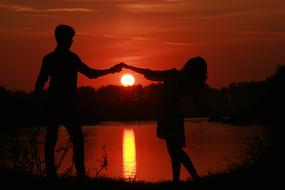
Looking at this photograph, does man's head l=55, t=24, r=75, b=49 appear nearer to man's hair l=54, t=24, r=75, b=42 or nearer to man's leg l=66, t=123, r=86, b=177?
man's hair l=54, t=24, r=75, b=42

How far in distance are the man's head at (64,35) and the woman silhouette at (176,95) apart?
1.46m

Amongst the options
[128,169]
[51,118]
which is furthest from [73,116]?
[128,169]

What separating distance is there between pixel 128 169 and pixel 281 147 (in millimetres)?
25127

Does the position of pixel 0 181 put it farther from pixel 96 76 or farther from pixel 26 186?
pixel 96 76

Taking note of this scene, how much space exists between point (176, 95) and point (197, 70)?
1.69 ft

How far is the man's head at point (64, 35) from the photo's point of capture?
298 inches

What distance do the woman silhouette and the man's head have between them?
4.78 feet

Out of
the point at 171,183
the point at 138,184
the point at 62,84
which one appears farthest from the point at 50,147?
the point at 171,183

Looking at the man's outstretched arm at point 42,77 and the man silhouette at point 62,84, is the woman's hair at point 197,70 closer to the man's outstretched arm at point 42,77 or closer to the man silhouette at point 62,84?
the man silhouette at point 62,84

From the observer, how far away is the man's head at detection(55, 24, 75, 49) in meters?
7.58

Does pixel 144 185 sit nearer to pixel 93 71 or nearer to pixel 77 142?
pixel 77 142

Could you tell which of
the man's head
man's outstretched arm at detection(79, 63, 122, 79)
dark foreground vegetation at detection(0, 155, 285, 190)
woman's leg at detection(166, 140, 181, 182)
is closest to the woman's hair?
woman's leg at detection(166, 140, 181, 182)

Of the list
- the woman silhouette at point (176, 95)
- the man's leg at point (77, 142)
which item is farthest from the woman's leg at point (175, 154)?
the man's leg at point (77, 142)

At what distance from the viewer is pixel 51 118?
766 cm
